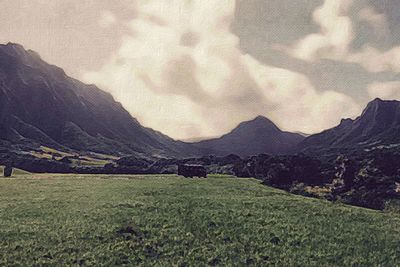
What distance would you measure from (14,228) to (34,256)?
7810mm

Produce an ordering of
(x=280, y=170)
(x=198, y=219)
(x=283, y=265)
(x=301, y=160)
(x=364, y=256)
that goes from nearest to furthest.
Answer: (x=283, y=265) < (x=364, y=256) < (x=198, y=219) < (x=280, y=170) < (x=301, y=160)

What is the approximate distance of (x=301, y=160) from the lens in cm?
7900

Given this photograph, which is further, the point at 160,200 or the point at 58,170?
the point at 58,170

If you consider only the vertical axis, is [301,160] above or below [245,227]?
above

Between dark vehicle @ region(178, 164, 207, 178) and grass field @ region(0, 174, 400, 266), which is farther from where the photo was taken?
dark vehicle @ region(178, 164, 207, 178)

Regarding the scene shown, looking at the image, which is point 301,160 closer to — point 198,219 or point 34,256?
point 198,219

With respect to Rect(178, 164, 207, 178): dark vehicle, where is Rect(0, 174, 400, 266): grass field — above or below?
below

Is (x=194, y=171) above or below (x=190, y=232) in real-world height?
above

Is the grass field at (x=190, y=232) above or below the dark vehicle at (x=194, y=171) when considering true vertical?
below

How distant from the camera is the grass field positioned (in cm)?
2839

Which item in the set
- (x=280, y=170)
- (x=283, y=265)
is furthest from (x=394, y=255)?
(x=280, y=170)

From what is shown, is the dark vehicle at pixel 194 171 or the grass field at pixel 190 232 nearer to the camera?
the grass field at pixel 190 232

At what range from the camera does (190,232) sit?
34.0 meters

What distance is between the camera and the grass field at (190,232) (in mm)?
28391
